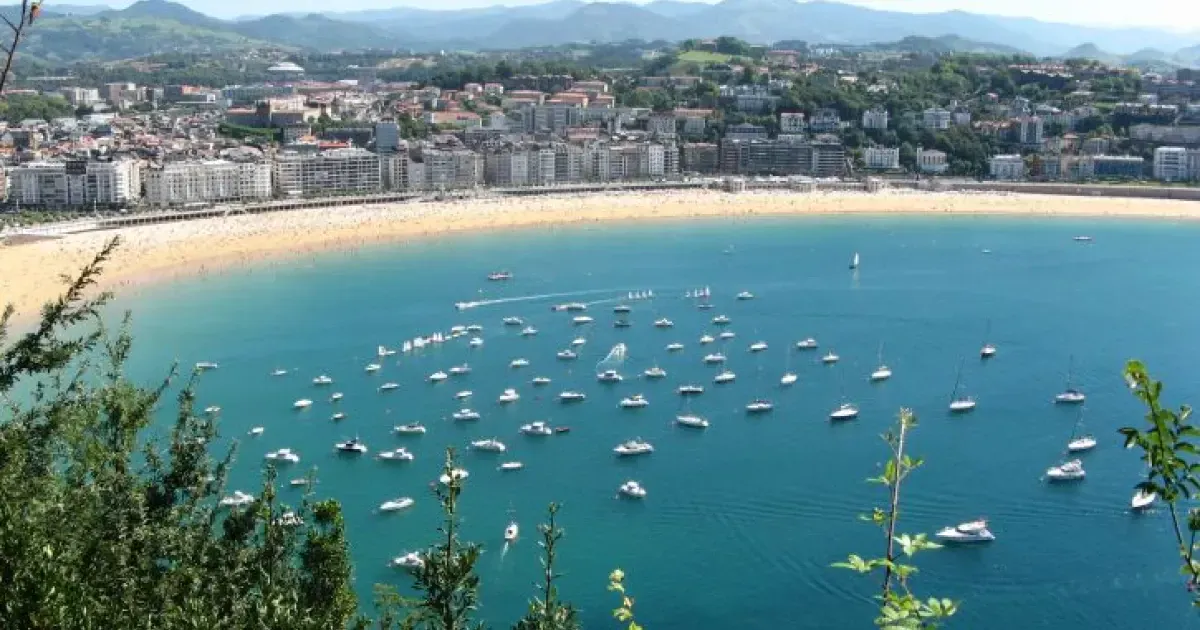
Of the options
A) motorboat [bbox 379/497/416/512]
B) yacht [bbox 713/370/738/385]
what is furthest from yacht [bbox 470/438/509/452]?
yacht [bbox 713/370/738/385]

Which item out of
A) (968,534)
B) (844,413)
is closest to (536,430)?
(844,413)

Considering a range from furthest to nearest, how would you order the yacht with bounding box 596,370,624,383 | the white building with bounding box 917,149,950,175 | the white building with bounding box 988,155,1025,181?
the white building with bounding box 917,149,950,175 < the white building with bounding box 988,155,1025,181 < the yacht with bounding box 596,370,624,383

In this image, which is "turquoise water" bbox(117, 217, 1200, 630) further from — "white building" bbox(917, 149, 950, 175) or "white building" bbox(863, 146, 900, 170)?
"white building" bbox(863, 146, 900, 170)

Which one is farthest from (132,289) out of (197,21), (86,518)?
(197,21)

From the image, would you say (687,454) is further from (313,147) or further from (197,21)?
(197,21)

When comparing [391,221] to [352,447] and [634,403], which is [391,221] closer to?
[634,403]

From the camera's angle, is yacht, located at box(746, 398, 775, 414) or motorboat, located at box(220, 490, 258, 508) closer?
motorboat, located at box(220, 490, 258, 508)
